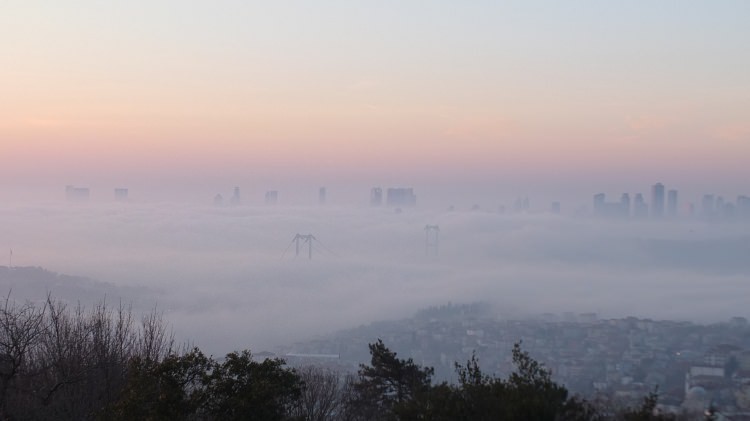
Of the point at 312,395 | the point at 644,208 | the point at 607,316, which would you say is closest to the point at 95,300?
the point at 312,395

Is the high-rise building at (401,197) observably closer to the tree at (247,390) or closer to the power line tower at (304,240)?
the power line tower at (304,240)

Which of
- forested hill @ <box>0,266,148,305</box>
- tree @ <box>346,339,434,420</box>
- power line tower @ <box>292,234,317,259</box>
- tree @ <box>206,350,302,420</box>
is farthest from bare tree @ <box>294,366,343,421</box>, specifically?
power line tower @ <box>292,234,317,259</box>

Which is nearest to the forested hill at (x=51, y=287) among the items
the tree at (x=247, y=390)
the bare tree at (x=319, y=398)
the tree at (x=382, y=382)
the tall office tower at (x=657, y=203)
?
the bare tree at (x=319, y=398)

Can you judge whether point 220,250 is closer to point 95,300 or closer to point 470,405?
point 95,300

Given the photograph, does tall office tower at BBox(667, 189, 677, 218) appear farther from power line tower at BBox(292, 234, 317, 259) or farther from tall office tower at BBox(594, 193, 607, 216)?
power line tower at BBox(292, 234, 317, 259)

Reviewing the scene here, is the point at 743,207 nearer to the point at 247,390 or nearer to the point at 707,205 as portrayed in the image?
the point at 707,205

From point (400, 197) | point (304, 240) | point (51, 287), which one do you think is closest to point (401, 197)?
point (400, 197)
